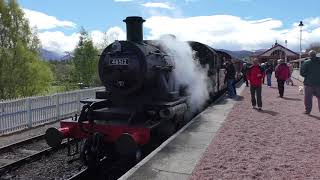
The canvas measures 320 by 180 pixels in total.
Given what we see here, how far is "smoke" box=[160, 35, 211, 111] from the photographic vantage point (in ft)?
34.0

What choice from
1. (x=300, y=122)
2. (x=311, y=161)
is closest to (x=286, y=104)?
(x=300, y=122)

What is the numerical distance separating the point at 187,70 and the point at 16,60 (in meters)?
25.0

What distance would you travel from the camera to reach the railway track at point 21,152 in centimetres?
850

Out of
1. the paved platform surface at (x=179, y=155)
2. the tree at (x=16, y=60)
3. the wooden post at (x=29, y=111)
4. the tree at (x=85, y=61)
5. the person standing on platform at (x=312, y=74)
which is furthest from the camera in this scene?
the tree at (x=85, y=61)

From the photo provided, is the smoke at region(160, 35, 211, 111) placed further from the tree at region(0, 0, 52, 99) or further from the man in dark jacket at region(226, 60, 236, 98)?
the tree at region(0, 0, 52, 99)

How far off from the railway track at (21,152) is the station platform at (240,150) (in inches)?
115

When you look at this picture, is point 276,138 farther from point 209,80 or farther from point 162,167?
point 209,80

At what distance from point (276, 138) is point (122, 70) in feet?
11.1

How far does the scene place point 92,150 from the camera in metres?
7.80

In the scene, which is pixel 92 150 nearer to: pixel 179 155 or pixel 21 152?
pixel 179 155

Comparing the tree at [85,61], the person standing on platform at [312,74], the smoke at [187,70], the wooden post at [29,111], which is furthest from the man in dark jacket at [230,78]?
the tree at [85,61]

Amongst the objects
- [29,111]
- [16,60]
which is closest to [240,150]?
[29,111]

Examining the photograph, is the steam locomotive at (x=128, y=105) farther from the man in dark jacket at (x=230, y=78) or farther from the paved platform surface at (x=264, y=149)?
the man in dark jacket at (x=230, y=78)

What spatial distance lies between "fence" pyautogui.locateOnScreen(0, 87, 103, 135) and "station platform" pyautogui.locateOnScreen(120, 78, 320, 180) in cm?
528
